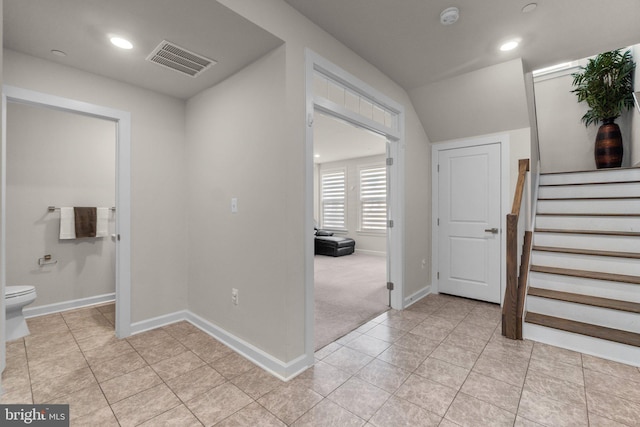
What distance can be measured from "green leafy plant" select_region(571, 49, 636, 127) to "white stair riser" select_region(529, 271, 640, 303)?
9.61 ft

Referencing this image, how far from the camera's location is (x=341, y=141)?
6.02 m

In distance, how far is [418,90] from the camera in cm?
345

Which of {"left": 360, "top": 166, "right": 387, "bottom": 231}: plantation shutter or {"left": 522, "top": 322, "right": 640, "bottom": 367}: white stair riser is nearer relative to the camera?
{"left": 522, "top": 322, "right": 640, "bottom": 367}: white stair riser

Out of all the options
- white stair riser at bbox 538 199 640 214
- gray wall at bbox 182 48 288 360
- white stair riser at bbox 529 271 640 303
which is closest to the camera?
gray wall at bbox 182 48 288 360

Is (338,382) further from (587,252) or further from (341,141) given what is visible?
(341,141)

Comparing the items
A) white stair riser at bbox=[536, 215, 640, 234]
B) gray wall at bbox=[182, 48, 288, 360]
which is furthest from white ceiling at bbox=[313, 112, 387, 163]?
white stair riser at bbox=[536, 215, 640, 234]

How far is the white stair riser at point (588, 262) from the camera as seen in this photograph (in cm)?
263

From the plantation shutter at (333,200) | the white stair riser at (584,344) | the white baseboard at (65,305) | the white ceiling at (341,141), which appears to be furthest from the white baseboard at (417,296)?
the plantation shutter at (333,200)

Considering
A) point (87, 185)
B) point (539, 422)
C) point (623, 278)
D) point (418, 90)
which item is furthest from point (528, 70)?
point (87, 185)

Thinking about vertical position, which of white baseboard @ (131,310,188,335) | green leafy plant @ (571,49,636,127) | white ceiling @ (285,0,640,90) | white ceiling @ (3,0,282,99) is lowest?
white baseboard @ (131,310,188,335)

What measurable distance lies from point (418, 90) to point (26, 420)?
167 inches

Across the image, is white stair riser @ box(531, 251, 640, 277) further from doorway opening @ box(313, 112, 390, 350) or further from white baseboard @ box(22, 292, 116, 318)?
white baseboard @ box(22, 292, 116, 318)

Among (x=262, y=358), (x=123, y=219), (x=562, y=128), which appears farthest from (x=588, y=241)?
(x=123, y=219)

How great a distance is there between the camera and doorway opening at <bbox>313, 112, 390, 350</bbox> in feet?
11.6
